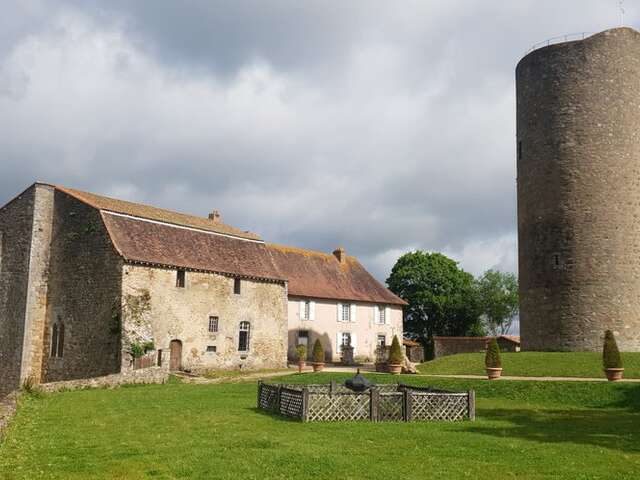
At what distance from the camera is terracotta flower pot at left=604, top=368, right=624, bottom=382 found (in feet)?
72.0

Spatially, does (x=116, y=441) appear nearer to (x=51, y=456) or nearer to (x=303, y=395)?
(x=51, y=456)

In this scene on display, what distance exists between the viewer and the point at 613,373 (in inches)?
866

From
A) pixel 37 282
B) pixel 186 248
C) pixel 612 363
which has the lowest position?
pixel 612 363

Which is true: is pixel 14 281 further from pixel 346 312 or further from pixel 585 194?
pixel 585 194

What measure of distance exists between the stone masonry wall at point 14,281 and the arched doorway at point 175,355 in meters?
7.91

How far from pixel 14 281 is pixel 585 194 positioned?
96.0 ft

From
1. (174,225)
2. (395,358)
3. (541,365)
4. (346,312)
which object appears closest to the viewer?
(541,365)

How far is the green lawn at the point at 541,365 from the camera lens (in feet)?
80.4

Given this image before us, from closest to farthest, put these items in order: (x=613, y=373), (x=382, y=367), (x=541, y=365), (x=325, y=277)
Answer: (x=613, y=373) → (x=541, y=365) → (x=382, y=367) → (x=325, y=277)

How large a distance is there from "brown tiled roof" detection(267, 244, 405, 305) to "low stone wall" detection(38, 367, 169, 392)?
14629 mm

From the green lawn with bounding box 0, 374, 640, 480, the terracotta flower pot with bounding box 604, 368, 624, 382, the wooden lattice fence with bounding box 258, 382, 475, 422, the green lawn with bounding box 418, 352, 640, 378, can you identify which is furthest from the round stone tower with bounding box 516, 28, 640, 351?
the wooden lattice fence with bounding box 258, 382, 475, 422

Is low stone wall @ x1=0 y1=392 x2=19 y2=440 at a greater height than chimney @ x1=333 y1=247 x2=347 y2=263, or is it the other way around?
chimney @ x1=333 y1=247 x2=347 y2=263

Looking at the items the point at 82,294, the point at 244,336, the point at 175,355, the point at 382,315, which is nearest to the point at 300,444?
the point at 175,355

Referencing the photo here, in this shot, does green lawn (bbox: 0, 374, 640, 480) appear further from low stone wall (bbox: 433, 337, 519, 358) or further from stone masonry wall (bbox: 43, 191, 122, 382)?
low stone wall (bbox: 433, 337, 519, 358)
